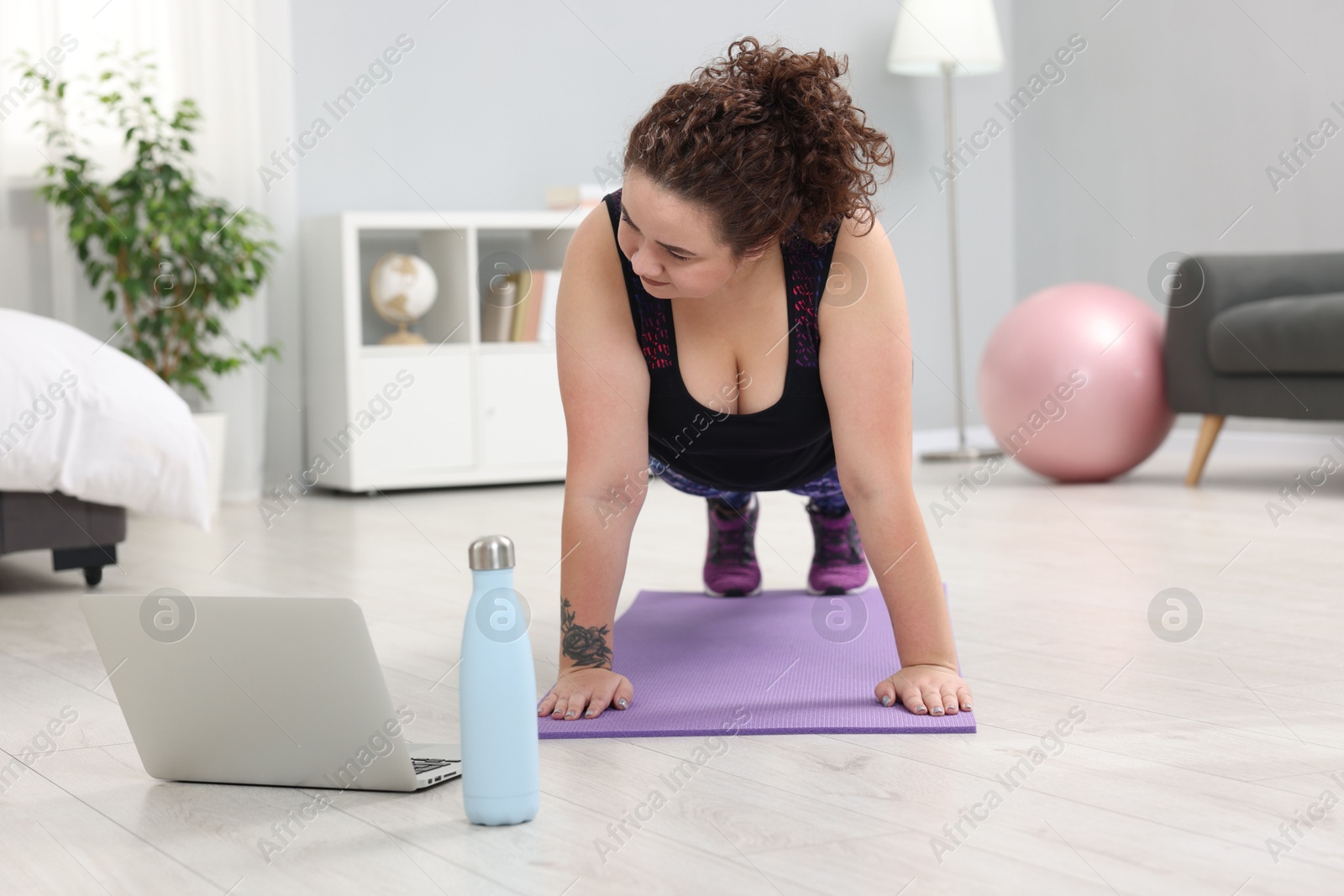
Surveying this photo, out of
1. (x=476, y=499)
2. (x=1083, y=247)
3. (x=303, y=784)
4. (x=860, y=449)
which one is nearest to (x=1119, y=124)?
(x=1083, y=247)

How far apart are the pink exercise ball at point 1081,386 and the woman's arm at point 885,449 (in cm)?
215

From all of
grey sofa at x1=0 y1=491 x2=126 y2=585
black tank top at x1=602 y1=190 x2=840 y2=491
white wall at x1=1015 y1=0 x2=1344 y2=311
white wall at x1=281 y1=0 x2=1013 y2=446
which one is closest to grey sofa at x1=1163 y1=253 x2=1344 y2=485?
white wall at x1=1015 y1=0 x2=1344 y2=311

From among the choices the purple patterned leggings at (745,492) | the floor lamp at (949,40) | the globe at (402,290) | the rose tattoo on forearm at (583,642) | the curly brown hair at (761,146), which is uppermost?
the floor lamp at (949,40)

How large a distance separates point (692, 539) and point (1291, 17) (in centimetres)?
265

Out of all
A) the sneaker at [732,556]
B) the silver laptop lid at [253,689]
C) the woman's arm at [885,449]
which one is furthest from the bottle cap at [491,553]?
the sneaker at [732,556]

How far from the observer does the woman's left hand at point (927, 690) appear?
1.34m

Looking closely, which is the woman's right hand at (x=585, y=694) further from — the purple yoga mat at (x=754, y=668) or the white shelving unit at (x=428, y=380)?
the white shelving unit at (x=428, y=380)

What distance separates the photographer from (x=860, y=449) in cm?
140

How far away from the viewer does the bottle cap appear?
1001 millimetres

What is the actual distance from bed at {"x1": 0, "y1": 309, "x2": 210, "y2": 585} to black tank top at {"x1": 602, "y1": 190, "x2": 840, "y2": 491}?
0.99 metres

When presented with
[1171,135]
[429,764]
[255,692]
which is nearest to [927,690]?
[429,764]

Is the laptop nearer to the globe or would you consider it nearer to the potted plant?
the potted plant

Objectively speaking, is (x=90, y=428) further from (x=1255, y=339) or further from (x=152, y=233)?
(x=1255, y=339)

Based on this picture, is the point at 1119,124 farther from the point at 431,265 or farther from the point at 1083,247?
the point at 431,265
